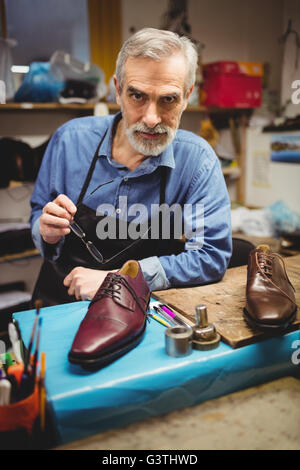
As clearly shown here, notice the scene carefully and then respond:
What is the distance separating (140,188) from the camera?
1580 mm

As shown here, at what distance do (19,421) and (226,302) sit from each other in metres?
0.65

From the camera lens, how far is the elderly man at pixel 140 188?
135 centimetres

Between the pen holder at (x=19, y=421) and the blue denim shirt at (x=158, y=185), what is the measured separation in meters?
0.67

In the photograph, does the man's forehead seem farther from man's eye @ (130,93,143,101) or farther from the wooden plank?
the wooden plank

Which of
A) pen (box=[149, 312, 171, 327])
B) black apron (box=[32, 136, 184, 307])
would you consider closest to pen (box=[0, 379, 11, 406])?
pen (box=[149, 312, 171, 327])

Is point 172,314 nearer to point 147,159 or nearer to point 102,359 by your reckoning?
point 102,359

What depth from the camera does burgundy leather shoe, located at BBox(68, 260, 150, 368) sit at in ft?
2.58

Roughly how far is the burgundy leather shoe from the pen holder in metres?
0.12

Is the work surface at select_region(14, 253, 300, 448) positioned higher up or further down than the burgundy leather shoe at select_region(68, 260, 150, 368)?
further down

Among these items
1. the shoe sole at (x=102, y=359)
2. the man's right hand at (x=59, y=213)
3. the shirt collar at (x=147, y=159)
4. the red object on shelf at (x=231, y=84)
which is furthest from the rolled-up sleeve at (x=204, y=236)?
the red object on shelf at (x=231, y=84)

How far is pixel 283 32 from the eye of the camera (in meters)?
3.97

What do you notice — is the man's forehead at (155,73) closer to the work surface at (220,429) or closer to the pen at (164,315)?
the pen at (164,315)

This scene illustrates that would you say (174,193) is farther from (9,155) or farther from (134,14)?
(134,14)

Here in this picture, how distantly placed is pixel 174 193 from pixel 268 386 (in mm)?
890
